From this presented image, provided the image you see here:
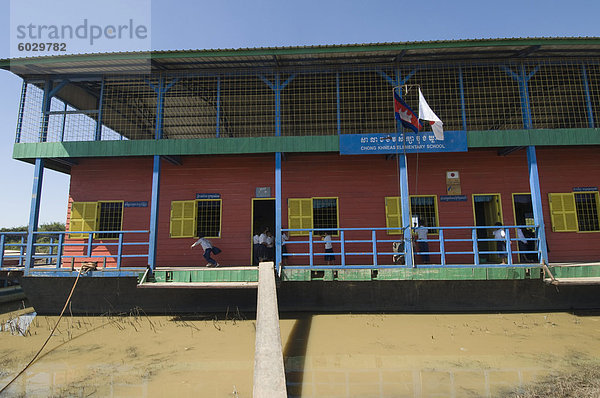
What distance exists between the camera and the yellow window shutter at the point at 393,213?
11.0 m

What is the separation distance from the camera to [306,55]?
393 inches

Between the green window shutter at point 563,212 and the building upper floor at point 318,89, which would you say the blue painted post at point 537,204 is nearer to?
the building upper floor at point 318,89

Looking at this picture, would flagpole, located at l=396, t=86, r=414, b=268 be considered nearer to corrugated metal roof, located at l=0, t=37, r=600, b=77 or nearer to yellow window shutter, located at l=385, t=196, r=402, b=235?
yellow window shutter, located at l=385, t=196, r=402, b=235

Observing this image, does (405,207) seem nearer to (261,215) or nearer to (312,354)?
(312,354)

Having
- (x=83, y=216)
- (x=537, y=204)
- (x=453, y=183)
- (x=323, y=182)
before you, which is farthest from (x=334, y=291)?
(x=83, y=216)

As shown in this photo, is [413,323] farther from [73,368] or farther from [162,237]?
[162,237]

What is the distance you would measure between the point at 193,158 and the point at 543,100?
12188 millimetres

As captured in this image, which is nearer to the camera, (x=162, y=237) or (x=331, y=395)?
(x=331, y=395)

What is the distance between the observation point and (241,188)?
11516 mm

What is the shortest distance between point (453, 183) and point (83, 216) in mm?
12493

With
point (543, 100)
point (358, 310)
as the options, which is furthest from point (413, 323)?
point (543, 100)

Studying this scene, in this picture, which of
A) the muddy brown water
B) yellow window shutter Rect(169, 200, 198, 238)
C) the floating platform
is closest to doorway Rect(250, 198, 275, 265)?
yellow window shutter Rect(169, 200, 198, 238)

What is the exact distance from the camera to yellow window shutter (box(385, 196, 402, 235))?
11047 mm

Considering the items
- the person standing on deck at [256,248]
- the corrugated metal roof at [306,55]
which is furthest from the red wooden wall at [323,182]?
the corrugated metal roof at [306,55]
